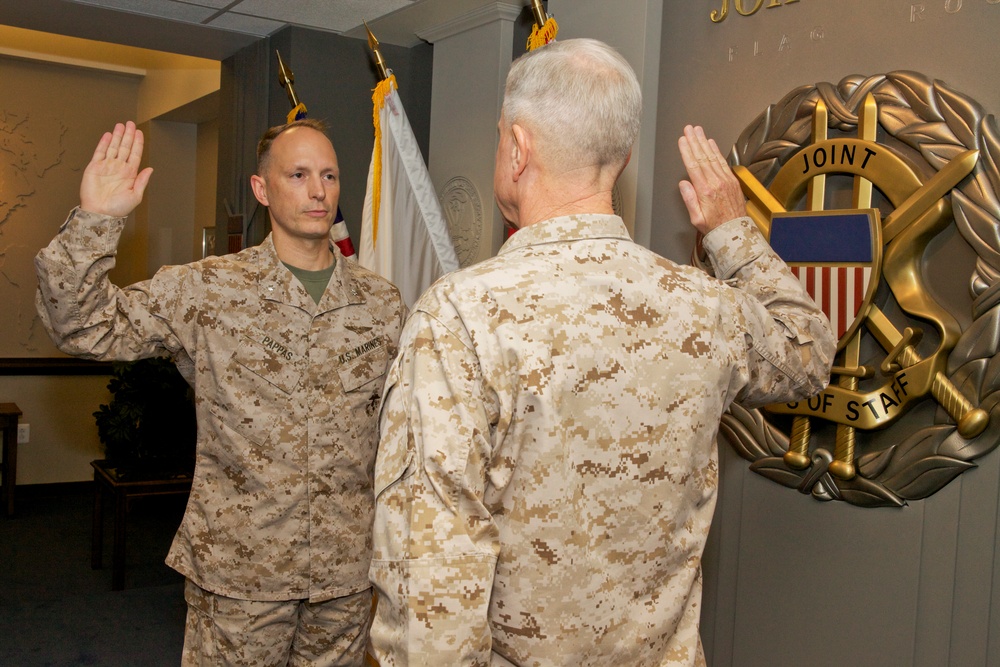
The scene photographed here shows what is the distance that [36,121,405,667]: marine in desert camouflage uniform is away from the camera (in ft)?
6.32

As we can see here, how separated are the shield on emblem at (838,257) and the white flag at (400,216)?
1452 millimetres

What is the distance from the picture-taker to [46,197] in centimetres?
→ 612

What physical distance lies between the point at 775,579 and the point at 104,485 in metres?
3.58

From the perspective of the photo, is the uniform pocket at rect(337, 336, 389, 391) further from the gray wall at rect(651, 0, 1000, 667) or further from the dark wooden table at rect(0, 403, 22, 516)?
the dark wooden table at rect(0, 403, 22, 516)

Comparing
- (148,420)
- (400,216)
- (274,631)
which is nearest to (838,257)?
(274,631)

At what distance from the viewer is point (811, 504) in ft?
6.74

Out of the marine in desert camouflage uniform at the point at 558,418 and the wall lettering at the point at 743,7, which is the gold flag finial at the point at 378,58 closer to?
the wall lettering at the point at 743,7

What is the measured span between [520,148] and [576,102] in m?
0.09

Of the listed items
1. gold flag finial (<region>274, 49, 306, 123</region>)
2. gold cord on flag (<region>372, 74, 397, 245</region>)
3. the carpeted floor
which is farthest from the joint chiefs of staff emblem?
the carpeted floor

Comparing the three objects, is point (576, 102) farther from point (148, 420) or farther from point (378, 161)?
point (148, 420)

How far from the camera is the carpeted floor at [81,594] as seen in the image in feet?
11.3

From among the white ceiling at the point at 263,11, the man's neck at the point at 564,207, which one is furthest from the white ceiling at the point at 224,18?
the man's neck at the point at 564,207

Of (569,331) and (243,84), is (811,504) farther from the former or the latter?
(243,84)

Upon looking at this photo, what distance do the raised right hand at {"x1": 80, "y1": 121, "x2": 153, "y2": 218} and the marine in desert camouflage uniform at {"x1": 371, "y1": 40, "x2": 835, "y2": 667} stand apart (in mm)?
939
